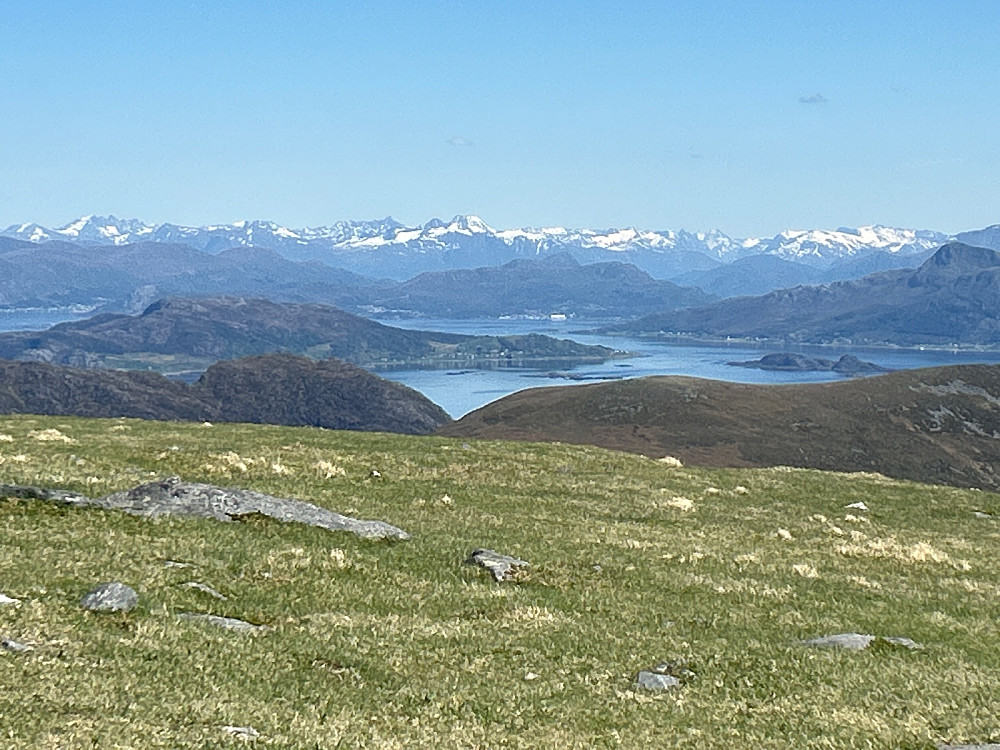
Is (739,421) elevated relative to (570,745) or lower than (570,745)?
lower

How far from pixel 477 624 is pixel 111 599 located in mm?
6181

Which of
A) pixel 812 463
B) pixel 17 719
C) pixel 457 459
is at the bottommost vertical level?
pixel 812 463

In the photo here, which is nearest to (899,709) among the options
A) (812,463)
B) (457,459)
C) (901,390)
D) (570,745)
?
(570,745)

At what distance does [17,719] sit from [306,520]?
1318cm

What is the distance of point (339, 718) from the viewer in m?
12.3

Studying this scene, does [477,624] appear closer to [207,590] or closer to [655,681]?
[655,681]

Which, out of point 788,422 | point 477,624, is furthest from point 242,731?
point 788,422

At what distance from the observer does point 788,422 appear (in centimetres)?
13138

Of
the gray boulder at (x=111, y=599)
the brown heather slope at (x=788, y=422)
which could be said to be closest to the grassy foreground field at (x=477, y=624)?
the gray boulder at (x=111, y=599)

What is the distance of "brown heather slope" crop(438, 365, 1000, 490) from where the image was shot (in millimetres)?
122562

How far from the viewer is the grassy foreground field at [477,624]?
12.5m

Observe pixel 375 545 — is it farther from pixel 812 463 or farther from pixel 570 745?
pixel 812 463

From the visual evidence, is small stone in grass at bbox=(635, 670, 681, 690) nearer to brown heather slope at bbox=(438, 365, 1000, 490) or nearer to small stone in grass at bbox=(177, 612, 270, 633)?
small stone in grass at bbox=(177, 612, 270, 633)

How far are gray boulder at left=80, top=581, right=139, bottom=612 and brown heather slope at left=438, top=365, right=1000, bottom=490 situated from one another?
102 meters
